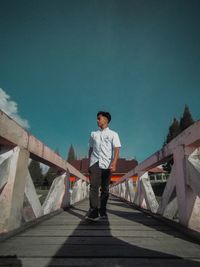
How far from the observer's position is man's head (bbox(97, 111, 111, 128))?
10.7 feet

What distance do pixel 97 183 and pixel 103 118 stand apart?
3.32 ft

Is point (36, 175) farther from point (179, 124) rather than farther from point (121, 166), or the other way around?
point (179, 124)

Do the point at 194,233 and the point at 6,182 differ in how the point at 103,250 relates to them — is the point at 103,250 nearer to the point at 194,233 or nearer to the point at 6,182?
the point at 194,233

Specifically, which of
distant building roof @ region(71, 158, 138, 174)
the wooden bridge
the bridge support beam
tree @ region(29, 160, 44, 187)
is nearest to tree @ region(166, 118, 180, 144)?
distant building roof @ region(71, 158, 138, 174)

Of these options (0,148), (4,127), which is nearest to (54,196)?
(0,148)

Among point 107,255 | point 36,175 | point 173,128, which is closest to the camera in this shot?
point 107,255

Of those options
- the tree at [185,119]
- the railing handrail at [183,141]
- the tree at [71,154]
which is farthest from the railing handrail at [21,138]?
the tree at [71,154]

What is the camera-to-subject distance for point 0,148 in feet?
6.16

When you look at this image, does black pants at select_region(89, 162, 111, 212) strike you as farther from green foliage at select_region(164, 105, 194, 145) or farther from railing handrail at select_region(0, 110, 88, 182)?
green foliage at select_region(164, 105, 194, 145)

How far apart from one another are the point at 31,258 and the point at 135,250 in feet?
2.17

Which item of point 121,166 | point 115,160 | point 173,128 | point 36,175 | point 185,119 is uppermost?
point 185,119

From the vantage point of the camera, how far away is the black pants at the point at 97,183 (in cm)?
288

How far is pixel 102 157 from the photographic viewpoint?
3.04 meters

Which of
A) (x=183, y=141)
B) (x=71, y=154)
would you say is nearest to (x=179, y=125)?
(x=183, y=141)
